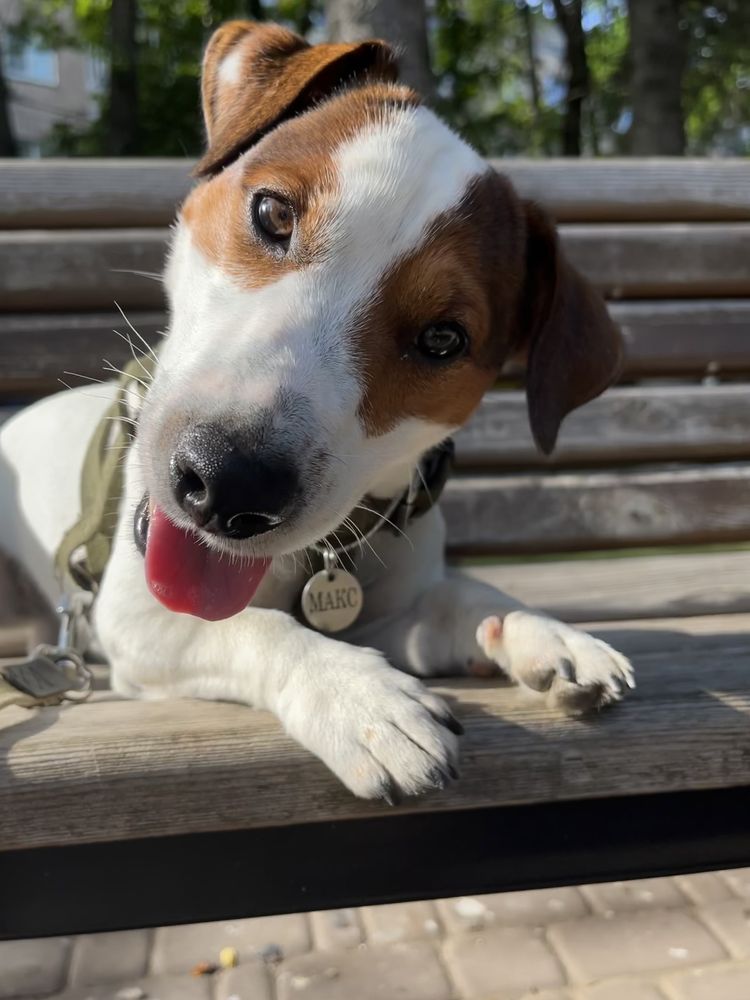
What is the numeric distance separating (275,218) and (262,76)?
0.48 m

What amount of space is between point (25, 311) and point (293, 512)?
1.54 m

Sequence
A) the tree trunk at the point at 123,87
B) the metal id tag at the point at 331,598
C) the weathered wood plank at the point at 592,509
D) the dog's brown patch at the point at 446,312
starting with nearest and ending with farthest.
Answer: the dog's brown patch at the point at 446,312, the metal id tag at the point at 331,598, the weathered wood plank at the point at 592,509, the tree trunk at the point at 123,87

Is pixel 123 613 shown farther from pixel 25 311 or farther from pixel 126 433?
pixel 25 311

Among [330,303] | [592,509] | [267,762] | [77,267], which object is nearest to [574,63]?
[592,509]

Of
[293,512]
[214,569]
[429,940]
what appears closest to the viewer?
[293,512]

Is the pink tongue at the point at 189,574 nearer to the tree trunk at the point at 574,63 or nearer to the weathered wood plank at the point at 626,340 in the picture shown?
the weathered wood plank at the point at 626,340

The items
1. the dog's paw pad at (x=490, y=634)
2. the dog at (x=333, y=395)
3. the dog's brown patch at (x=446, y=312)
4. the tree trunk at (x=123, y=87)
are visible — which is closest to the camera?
the dog at (x=333, y=395)

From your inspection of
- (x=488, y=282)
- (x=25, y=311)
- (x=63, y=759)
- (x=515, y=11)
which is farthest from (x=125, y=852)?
(x=515, y=11)

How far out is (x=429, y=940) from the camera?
2.60 m

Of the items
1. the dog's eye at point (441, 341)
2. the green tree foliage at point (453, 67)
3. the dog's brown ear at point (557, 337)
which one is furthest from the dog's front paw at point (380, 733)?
the green tree foliage at point (453, 67)

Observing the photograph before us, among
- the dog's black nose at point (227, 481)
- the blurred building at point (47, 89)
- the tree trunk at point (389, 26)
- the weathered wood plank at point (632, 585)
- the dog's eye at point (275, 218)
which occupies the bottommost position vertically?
the weathered wood plank at point (632, 585)

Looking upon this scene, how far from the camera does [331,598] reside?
6.01 feet

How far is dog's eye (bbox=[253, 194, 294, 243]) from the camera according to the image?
159cm

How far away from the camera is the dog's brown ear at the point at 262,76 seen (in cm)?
184
